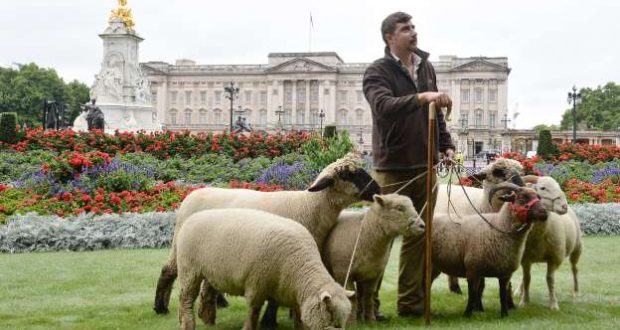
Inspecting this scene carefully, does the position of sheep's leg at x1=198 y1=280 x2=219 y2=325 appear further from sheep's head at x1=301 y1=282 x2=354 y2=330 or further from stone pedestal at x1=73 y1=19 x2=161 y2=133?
stone pedestal at x1=73 y1=19 x2=161 y2=133

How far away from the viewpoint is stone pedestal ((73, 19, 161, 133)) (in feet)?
112

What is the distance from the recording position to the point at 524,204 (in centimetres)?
568

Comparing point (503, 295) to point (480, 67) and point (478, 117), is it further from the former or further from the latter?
point (478, 117)

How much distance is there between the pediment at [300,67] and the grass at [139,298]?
285 feet

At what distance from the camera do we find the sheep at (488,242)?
571 centimetres

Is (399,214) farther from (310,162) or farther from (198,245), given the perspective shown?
(310,162)

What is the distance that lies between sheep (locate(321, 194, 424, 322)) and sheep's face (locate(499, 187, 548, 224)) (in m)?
0.85

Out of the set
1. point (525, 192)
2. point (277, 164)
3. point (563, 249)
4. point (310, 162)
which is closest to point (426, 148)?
point (525, 192)

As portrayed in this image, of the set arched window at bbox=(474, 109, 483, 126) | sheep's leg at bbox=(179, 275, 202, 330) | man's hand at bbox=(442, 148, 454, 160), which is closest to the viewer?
sheep's leg at bbox=(179, 275, 202, 330)

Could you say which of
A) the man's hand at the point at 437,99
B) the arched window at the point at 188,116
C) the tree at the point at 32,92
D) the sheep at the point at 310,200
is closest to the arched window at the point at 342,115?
the arched window at the point at 188,116

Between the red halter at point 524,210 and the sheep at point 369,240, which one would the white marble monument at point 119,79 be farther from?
the red halter at point 524,210

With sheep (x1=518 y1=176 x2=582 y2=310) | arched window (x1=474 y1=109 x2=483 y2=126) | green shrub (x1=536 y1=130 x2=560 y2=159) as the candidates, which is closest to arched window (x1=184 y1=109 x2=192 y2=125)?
arched window (x1=474 y1=109 x2=483 y2=126)

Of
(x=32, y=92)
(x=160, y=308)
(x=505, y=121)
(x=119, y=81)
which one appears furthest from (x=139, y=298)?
(x=505, y=121)

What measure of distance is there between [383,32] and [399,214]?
5.15ft
